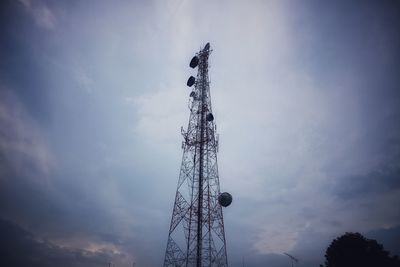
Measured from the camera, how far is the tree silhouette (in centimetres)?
3112

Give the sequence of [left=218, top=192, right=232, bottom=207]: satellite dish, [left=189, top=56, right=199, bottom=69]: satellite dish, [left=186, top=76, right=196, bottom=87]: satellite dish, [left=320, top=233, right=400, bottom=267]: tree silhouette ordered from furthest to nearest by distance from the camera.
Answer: [left=320, top=233, right=400, bottom=267]: tree silhouette, [left=189, top=56, right=199, bottom=69]: satellite dish, [left=186, top=76, right=196, bottom=87]: satellite dish, [left=218, top=192, right=232, bottom=207]: satellite dish

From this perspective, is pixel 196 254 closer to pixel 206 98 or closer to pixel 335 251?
pixel 206 98

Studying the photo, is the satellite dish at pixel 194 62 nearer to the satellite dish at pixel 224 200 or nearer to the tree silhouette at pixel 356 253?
the satellite dish at pixel 224 200

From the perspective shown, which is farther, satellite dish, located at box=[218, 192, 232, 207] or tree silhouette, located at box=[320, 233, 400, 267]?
tree silhouette, located at box=[320, 233, 400, 267]

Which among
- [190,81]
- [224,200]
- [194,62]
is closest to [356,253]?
[224,200]

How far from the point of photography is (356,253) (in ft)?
106

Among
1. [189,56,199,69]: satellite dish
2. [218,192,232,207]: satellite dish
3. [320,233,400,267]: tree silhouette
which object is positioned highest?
[189,56,199,69]: satellite dish

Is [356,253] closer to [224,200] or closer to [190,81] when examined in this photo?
[224,200]

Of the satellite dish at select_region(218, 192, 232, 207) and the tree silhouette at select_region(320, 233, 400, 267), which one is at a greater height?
the satellite dish at select_region(218, 192, 232, 207)

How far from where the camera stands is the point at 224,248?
2272 centimetres

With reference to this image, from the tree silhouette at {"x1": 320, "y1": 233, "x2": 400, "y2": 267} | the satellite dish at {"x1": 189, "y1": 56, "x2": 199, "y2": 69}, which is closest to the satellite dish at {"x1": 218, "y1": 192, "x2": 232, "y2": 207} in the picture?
the satellite dish at {"x1": 189, "y1": 56, "x2": 199, "y2": 69}

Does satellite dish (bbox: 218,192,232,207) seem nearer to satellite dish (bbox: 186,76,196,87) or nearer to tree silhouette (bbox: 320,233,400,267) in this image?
satellite dish (bbox: 186,76,196,87)

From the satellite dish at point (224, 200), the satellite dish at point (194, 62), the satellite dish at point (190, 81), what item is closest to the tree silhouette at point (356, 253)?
the satellite dish at point (224, 200)

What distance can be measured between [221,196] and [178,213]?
4.93 metres
